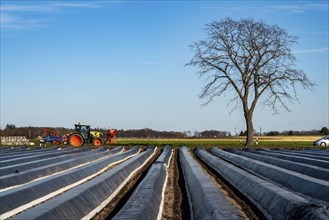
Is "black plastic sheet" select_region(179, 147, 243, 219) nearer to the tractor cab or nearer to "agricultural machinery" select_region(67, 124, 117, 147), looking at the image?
"agricultural machinery" select_region(67, 124, 117, 147)

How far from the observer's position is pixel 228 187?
11.5 meters

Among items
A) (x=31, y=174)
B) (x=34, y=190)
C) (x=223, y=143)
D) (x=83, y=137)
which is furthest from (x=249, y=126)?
(x=34, y=190)

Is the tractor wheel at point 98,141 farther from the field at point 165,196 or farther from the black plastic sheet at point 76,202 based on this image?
the black plastic sheet at point 76,202

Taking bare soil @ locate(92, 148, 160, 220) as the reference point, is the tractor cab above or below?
above

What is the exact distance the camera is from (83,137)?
31.9m

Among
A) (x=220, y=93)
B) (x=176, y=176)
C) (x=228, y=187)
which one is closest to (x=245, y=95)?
(x=220, y=93)

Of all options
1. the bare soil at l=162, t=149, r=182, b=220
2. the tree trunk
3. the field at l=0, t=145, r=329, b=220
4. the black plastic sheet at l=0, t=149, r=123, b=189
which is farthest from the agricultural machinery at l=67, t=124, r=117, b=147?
the bare soil at l=162, t=149, r=182, b=220

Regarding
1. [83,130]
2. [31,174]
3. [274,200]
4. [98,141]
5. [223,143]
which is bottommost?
[274,200]

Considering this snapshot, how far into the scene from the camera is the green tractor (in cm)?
3075

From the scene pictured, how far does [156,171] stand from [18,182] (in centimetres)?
365

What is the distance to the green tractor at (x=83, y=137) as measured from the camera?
101 ft

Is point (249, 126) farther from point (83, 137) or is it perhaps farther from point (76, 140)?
point (76, 140)

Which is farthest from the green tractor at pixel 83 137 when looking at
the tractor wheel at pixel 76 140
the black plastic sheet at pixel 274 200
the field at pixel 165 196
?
the black plastic sheet at pixel 274 200

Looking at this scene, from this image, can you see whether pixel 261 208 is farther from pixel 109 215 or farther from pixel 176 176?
pixel 176 176
